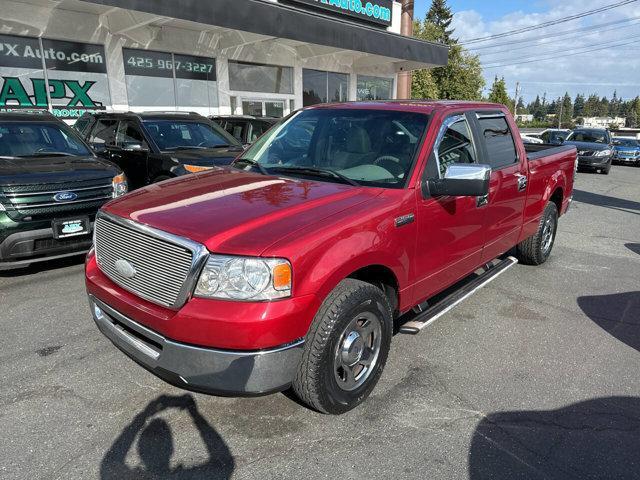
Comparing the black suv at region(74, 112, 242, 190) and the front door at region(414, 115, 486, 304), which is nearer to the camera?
the front door at region(414, 115, 486, 304)

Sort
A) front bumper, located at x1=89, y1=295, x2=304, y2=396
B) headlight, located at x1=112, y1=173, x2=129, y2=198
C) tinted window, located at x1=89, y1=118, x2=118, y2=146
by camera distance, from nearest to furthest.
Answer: front bumper, located at x1=89, y1=295, x2=304, y2=396
headlight, located at x1=112, y1=173, x2=129, y2=198
tinted window, located at x1=89, y1=118, x2=118, y2=146

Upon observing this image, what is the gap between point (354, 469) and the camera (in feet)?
A: 8.02

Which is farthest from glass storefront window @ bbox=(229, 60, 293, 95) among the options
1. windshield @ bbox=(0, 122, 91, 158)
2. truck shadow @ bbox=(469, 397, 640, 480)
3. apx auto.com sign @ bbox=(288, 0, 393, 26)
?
truck shadow @ bbox=(469, 397, 640, 480)

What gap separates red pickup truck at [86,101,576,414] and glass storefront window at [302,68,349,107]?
14.3 metres

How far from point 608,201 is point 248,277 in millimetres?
11817

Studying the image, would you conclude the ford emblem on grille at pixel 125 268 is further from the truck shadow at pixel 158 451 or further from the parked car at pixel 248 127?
the parked car at pixel 248 127

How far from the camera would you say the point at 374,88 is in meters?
20.9

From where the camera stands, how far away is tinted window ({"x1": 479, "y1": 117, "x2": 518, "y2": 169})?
428cm

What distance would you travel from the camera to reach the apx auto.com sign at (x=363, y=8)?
15.3 m

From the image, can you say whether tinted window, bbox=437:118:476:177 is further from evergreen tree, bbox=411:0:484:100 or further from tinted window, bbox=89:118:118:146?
evergreen tree, bbox=411:0:484:100

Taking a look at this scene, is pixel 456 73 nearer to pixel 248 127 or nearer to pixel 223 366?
pixel 248 127

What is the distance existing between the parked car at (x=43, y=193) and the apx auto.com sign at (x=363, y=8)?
36.1 feet

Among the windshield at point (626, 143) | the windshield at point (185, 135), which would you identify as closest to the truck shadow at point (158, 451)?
the windshield at point (185, 135)

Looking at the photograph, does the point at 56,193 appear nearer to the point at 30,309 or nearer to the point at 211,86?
the point at 30,309
